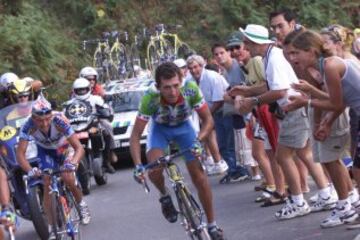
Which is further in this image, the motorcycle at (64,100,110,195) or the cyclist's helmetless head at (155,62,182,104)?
the motorcycle at (64,100,110,195)

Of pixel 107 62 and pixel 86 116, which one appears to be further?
pixel 107 62

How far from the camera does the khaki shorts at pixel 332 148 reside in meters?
9.74

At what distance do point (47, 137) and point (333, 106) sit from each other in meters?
4.00

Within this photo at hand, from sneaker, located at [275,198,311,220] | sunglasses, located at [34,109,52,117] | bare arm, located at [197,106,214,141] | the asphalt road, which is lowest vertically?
the asphalt road

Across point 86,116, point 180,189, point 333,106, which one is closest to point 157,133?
point 180,189

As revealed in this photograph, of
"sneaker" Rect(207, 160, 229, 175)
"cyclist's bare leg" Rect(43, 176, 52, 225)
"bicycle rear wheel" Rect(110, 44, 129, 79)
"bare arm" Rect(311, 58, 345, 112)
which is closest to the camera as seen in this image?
"bare arm" Rect(311, 58, 345, 112)

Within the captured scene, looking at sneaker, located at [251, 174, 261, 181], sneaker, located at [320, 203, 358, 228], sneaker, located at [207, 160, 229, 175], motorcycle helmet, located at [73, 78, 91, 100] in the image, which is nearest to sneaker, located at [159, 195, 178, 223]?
sneaker, located at [320, 203, 358, 228]

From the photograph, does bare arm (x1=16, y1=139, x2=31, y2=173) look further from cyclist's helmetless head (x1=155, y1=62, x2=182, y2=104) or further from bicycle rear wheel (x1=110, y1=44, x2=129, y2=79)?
bicycle rear wheel (x1=110, y1=44, x2=129, y2=79)

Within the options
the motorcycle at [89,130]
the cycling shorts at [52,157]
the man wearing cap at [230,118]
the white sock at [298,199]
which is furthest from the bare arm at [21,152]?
the motorcycle at [89,130]

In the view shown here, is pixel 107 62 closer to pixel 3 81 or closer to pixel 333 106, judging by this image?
pixel 3 81

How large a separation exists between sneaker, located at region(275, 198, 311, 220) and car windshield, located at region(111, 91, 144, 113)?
10.4 metres

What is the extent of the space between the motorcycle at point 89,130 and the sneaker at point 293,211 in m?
6.03

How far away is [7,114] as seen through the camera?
12.5 meters

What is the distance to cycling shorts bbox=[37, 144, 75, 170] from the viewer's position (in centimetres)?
1166
